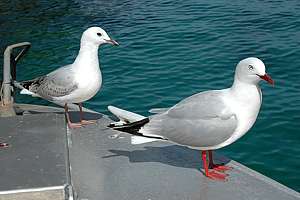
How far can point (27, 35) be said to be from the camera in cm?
1242

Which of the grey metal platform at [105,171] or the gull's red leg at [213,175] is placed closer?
the grey metal platform at [105,171]

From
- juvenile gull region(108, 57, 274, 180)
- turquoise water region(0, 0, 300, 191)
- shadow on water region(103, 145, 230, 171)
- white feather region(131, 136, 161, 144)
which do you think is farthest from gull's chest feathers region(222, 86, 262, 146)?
turquoise water region(0, 0, 300, 191)

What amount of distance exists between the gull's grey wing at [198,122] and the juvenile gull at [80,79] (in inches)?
43.9

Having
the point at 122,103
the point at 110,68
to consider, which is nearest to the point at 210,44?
the point at 110,68

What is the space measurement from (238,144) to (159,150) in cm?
217

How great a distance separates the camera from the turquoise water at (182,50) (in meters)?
6.85

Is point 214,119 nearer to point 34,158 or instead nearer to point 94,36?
point 34,158

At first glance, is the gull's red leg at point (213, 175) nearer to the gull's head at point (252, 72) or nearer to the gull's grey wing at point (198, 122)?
the gull's grey wing at point (198, 122)

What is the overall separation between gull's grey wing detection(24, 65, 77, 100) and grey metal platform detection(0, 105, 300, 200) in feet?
2.49

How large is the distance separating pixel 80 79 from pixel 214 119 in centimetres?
165

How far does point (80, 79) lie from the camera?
538 cm

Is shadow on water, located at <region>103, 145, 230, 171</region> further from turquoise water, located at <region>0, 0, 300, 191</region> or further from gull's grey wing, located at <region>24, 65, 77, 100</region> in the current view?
turquoise water, located at <region>0, 0, 300, 191</region>

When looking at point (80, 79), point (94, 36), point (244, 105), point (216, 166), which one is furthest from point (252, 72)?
point (94, 36)

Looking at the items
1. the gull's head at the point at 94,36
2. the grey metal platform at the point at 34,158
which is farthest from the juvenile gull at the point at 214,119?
the gull's head at the point at 94,36
